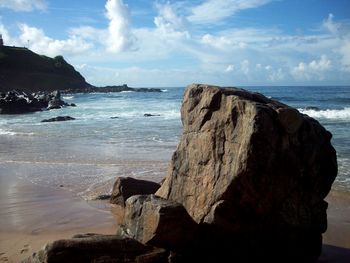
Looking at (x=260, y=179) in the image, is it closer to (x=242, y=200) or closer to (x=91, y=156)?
(x=242, y=200)

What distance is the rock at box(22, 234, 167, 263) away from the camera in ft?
16.8

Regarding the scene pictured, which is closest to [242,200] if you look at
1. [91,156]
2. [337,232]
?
[337,232]

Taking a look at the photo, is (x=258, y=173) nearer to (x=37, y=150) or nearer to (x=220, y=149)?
(x=220, y=149)

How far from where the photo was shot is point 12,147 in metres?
18.3

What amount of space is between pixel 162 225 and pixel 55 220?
3285mm

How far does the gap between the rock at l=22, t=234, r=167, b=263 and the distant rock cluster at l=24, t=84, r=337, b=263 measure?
13 millimetres

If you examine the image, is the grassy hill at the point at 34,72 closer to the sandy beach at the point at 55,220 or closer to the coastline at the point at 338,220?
the sandy beach at the point at 55,220

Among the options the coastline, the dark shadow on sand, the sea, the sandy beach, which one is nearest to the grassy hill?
the sea

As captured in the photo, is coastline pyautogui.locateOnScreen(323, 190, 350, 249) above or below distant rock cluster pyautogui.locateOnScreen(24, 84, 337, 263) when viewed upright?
below

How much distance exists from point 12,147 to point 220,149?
14.1 meters

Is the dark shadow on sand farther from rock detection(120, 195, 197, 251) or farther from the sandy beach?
rock detection(120, 195, 197, 251)

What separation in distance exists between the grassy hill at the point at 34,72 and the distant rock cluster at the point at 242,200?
82.1 m

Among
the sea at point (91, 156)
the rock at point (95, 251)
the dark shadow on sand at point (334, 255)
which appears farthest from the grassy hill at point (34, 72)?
the dark shadow on sand at point (334, 255)

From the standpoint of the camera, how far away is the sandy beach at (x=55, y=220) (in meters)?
6.73
